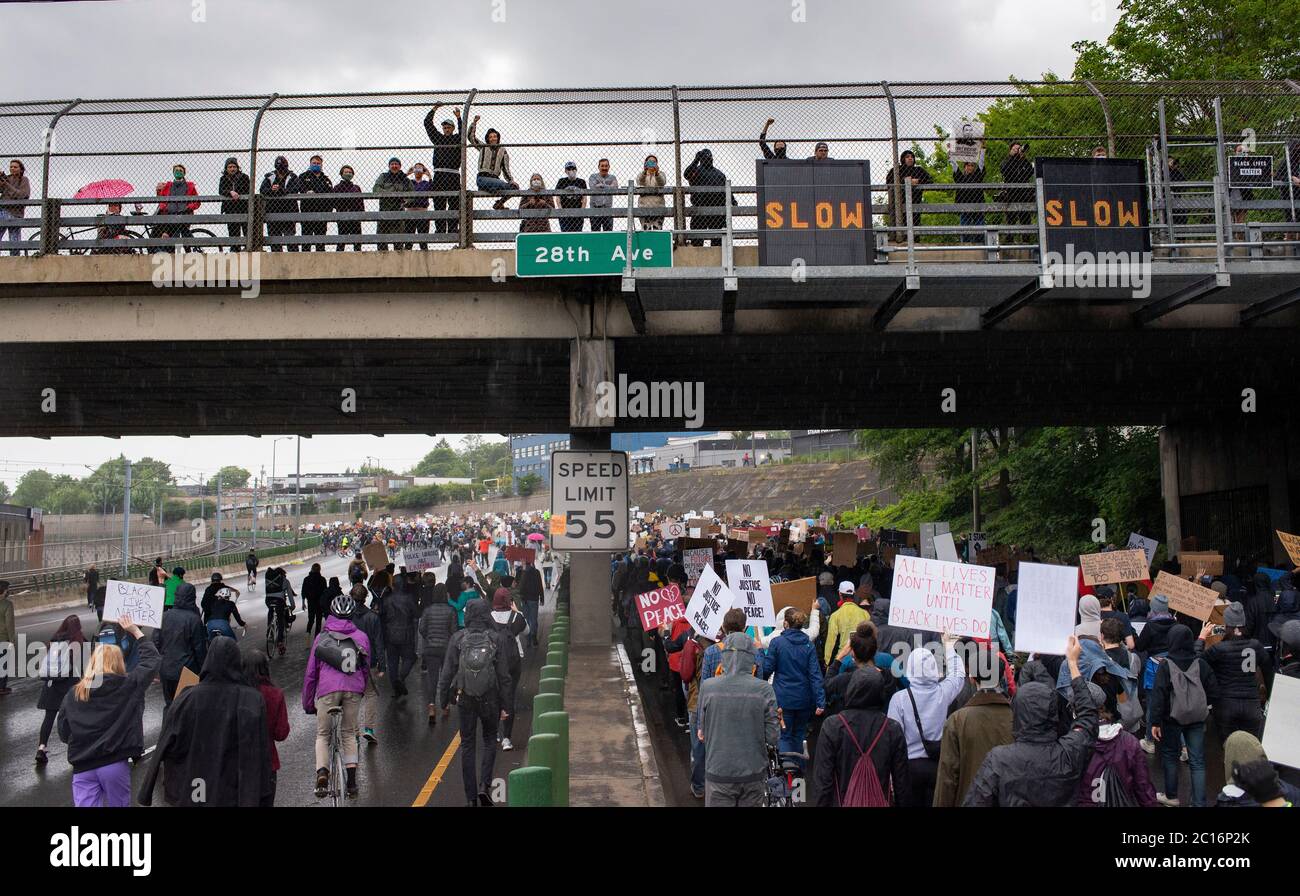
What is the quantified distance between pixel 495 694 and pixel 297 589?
38172mm

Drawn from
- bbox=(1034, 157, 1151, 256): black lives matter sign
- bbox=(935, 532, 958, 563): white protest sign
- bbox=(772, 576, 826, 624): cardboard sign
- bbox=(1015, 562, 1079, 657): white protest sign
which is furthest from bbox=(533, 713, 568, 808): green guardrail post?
bbox=(1034, 157, 1151, 256): black lives matter sign

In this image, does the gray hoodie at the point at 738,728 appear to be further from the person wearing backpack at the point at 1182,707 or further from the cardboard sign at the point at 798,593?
the cardboard sign at the point at 798,593

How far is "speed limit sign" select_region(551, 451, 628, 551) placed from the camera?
48.2ft

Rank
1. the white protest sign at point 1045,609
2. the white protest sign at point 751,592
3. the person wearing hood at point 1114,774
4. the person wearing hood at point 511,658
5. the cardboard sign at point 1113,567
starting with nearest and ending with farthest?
1. the person wearing hood at point 1114,774
2. the white protest sign at point 1045,609
3. the person wearing hood at point 511,658
4. the white protest sign at point 751,592
5. the cardboard sign at point 1113,567

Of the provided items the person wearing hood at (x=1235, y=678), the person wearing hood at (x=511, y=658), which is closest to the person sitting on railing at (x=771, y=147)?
the person wearing hood at (x=511, y=658)

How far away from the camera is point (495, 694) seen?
9680mm

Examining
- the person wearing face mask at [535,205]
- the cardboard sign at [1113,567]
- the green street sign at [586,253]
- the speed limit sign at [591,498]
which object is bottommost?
the cardboard sign at [1113,567]

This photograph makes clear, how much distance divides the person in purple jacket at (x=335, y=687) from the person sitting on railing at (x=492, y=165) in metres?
8.06

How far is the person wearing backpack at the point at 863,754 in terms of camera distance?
6.33 m

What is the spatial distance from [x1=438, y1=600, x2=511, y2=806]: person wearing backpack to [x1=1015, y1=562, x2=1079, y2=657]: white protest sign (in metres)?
4.36

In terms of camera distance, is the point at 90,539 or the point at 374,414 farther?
the point at 90,539

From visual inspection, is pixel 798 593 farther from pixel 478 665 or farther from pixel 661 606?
pixel 478 665
